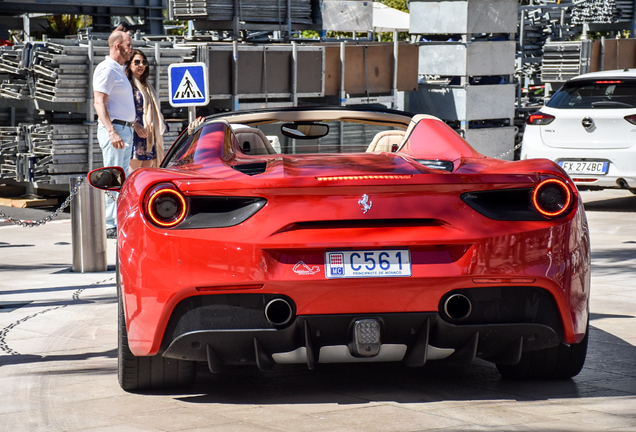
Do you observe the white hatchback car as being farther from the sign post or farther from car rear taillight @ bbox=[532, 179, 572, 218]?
car rear taillight @ bbox=[532, 179, 572, 218]

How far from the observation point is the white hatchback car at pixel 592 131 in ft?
39.6

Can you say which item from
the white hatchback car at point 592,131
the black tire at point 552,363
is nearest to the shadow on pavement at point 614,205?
the white hatchback car at point 592,131

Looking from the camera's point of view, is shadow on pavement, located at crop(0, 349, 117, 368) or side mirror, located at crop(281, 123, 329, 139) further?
side mirror, located at crop(281, 123, 329, 139)

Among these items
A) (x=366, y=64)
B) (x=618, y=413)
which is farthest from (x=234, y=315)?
(x=366, y=64)

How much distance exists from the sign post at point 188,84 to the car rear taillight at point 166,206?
7543 millimetres

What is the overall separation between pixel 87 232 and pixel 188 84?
341 cm

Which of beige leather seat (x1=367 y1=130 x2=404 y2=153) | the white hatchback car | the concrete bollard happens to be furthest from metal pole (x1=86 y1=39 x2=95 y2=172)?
beige leather seat (x1=367 y1=130 x2=404 y2=153)

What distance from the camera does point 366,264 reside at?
3855 mm

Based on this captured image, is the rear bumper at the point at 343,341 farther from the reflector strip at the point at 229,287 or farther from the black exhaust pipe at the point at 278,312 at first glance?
the reflector strip at the point at 229,287

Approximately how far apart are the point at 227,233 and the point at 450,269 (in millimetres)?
895

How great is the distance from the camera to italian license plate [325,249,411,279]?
384 centimetres

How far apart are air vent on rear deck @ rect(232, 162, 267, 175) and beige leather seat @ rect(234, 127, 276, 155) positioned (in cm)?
71

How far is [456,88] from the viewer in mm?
17500

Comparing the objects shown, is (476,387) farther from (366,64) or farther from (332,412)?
(366,64)
